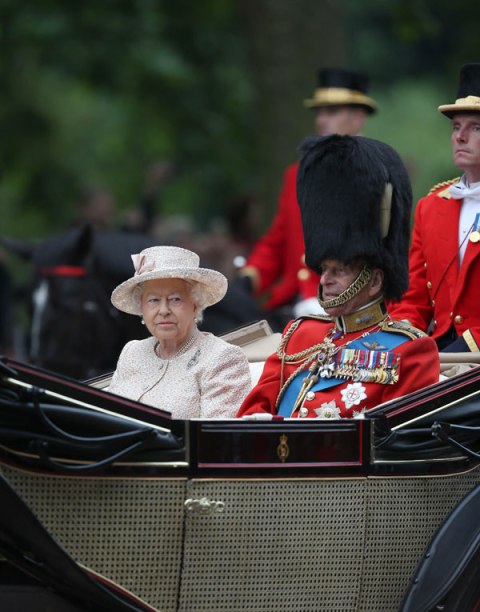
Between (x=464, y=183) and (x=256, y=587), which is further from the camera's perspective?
(x=464, y=183)

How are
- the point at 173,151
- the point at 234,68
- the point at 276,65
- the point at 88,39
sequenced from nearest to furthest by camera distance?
the point at 276,65 → the point at 88,39 → the point at 234,68 → the point at 173,151

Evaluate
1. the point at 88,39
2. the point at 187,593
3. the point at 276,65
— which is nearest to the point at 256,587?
the point at 187,593

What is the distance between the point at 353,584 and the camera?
443cm

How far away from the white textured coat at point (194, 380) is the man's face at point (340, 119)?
3320 millimetres

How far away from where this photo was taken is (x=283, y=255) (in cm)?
917

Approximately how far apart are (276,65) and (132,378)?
6570 mm

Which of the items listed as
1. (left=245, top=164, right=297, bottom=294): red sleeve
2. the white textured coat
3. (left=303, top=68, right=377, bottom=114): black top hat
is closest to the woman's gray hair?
the white textured coat

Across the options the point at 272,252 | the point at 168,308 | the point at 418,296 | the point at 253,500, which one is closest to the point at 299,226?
the point at 272,252

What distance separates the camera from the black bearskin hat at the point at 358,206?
4750 mm

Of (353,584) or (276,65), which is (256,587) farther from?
(276,65)

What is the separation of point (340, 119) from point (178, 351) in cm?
354

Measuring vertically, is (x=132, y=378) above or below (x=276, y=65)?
below

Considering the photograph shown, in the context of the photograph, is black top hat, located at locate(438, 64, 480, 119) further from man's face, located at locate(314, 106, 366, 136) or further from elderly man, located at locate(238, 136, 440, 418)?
man's face, located at locate(314, 106, 366, 136)

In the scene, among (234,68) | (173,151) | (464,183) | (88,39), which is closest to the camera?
(464,183)
